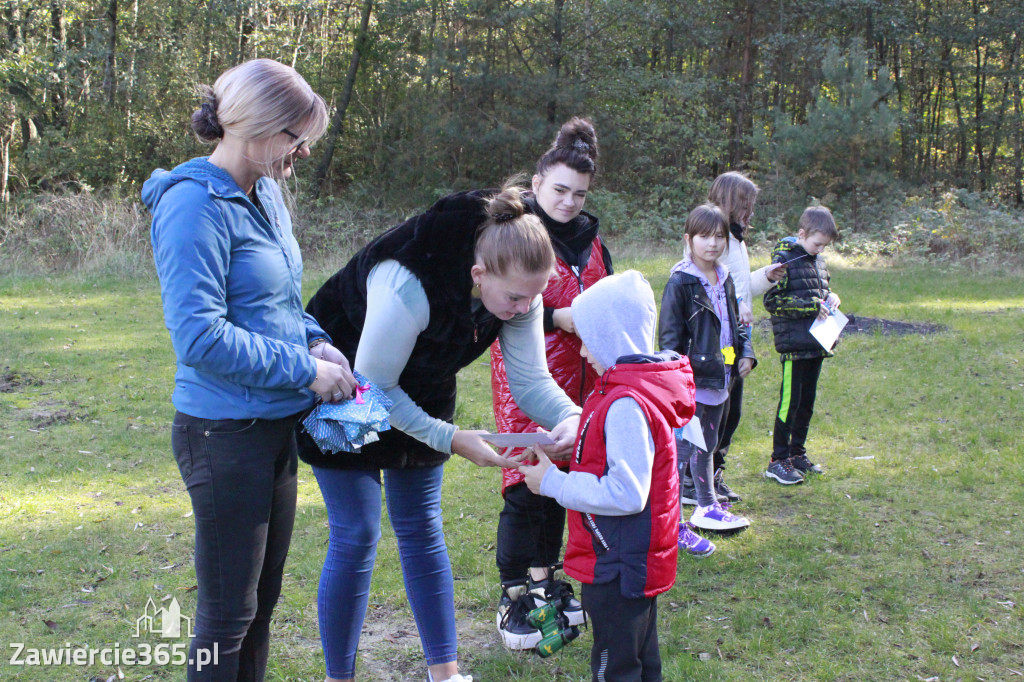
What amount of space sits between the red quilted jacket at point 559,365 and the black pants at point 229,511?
115 centimetres

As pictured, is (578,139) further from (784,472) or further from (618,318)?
(784,472)

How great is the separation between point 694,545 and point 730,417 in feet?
3.04

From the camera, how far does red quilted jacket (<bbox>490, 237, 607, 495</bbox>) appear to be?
10.7 ft

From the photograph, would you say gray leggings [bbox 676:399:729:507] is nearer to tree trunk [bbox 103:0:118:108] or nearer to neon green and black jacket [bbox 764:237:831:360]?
neon green and black jacket [bbox 764:237:831:360]

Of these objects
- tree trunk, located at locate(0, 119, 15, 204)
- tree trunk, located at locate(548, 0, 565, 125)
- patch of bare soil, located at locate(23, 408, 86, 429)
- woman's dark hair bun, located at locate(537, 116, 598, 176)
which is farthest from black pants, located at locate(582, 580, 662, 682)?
tree trunk, located at locate(548, 0, 565, 125)

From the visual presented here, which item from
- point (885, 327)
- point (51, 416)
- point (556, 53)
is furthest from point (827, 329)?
point (556, 53)

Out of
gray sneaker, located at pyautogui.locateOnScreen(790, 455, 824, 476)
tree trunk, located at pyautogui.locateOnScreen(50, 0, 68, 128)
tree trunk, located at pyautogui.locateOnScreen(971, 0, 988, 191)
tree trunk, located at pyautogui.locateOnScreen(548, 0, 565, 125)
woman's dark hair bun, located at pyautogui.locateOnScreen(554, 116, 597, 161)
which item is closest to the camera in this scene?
woman's dark hair bun, located at pyautogui.locateOnScreen(554, 116, 597, 161)

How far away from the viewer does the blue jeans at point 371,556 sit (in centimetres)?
248

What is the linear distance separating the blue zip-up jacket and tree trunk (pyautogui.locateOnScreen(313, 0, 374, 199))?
19.6 m

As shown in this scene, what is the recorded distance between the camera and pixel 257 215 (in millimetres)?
2102

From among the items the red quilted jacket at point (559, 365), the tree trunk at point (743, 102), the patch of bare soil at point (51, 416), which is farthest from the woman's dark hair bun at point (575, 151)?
the tree trunk at point (743, 102)

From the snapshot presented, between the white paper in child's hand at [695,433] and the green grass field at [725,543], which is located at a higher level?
the white paper in child's hand at [695,433]

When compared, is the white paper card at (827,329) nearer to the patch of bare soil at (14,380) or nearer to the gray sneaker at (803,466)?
the gray sneaker at (803,466)

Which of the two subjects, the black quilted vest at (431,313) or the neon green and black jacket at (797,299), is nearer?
the black quilted vest at (431,313)
